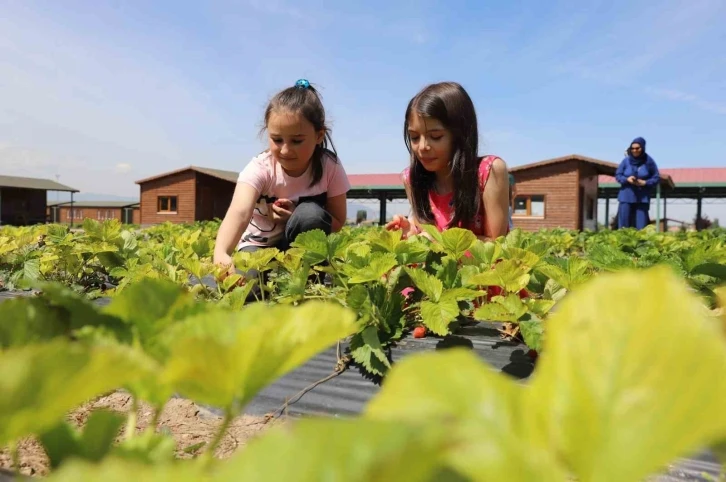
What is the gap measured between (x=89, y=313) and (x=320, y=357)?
121 cm

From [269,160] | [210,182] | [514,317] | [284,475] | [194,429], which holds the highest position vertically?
[210,182]

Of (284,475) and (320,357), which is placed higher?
(284,475)

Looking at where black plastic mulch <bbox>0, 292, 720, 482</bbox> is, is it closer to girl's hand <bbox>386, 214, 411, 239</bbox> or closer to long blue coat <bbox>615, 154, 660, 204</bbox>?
girl's hand <bbox>386, 214, 411, 239</bbox>

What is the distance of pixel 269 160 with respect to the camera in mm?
2691

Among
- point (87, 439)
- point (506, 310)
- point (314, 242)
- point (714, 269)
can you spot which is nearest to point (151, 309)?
point (87, 439)

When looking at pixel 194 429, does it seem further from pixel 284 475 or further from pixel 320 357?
pixel 284 475

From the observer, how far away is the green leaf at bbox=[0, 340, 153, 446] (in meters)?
0.18

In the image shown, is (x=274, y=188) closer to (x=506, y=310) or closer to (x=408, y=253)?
(x=408, y=253)

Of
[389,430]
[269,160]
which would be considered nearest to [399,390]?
[389,430]

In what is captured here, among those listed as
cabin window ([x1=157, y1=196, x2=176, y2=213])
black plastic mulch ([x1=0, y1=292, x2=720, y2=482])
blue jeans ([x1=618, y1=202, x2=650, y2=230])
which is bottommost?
black plastic mulch ([x1=0, y1=292, x2=720, y2=482])

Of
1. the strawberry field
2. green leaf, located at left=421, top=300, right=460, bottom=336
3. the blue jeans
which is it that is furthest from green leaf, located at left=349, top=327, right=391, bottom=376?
the blue jeans

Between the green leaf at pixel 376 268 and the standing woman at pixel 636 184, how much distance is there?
6986mm

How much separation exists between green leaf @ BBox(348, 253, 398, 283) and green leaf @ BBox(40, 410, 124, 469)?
97 cm

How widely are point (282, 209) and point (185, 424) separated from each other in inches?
62.6
